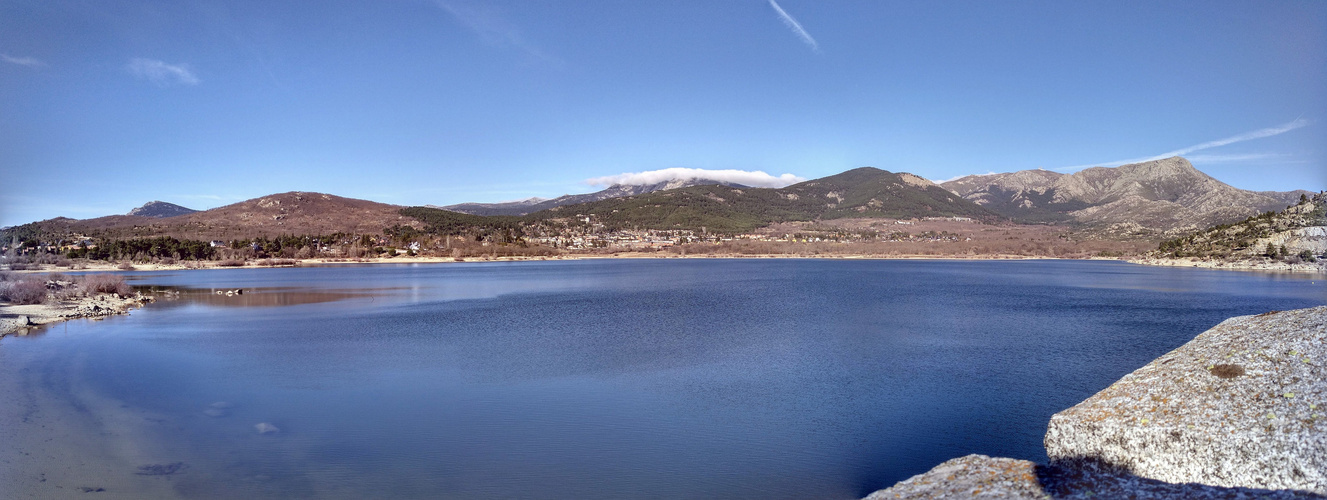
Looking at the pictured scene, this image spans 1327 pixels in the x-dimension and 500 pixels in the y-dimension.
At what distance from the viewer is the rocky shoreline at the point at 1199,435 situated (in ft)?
20.9

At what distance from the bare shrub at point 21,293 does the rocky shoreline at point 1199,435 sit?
39.3 m

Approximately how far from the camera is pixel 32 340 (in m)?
23.0

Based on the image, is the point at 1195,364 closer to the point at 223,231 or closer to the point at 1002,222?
the point at 223,231

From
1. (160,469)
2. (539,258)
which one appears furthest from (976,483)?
(539,258)

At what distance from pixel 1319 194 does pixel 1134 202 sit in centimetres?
13551

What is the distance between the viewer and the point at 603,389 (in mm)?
15406

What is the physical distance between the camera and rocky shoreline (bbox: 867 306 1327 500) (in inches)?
251

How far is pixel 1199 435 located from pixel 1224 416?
1.29 ft

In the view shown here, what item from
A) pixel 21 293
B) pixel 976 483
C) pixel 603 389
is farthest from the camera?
pixel 21 293

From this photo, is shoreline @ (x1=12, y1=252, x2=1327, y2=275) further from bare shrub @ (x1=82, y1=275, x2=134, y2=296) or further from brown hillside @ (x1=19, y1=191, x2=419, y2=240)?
brown hillside @ (x1=19, y1=191, x2=419, y2=240)

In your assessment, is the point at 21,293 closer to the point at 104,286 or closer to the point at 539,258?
the point at 104,286

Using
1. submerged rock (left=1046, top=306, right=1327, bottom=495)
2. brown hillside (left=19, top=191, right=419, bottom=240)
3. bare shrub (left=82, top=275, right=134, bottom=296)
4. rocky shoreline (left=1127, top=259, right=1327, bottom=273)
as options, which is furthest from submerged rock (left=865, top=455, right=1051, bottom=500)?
brown hillside (left=19, top=191, right=419, bottom=240)

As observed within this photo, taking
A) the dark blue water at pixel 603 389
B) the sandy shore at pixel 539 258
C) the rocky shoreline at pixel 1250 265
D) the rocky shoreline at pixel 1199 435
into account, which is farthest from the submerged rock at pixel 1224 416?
the sandy shore at pixel 539 258

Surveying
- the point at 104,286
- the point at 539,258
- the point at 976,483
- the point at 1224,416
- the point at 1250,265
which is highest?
the point at 1224,416
